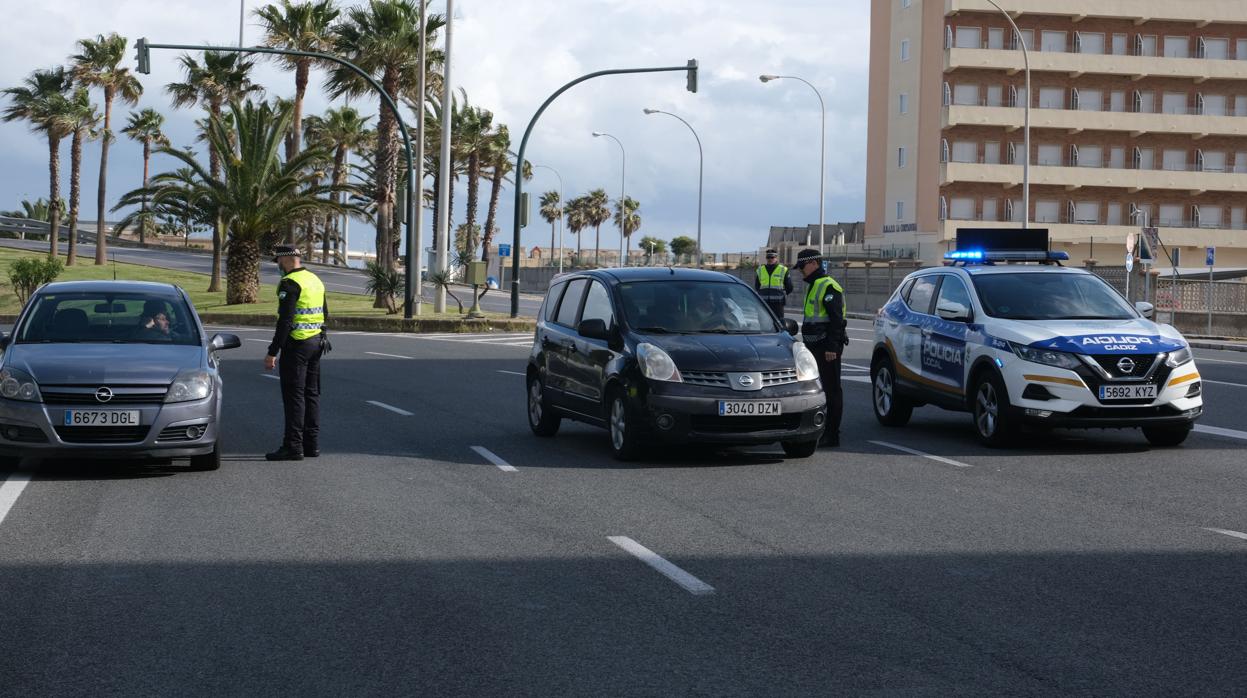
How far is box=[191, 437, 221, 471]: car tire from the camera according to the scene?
11258 millimetres

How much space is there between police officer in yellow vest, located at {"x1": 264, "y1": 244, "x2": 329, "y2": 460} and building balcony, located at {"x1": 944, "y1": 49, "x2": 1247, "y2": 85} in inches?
2513

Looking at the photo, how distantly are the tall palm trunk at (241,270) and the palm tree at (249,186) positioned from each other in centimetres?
46

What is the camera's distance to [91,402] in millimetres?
10586

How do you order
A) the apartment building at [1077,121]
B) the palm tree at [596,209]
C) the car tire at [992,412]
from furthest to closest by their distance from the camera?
the palm tree at [596,209] → the apartment building at [1077,121] → the car tire at [992,412]

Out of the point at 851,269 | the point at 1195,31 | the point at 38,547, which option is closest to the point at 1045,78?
the point at 1195,31

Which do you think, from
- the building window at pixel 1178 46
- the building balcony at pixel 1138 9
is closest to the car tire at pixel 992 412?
the building balcony at pixel 1138 9

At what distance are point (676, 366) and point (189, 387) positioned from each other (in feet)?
12.2

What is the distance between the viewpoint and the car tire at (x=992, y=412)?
1304 cm

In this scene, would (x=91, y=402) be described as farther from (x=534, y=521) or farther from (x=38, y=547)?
(x=534, y=521)

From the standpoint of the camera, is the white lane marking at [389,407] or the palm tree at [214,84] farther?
the palm tree at [214,84]

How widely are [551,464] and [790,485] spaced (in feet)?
7.19

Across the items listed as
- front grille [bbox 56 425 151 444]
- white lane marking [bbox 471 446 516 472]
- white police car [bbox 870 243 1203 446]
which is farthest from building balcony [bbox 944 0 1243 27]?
front grille [bbox 56 425 151 444]

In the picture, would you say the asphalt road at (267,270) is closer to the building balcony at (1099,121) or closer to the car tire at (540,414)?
the building balcony at (1099,121)

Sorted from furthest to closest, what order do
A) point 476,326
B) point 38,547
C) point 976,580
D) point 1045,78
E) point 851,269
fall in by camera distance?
point 1045,78 → point 851,269 → point 476,326 → point 38,547 → point 976,580
